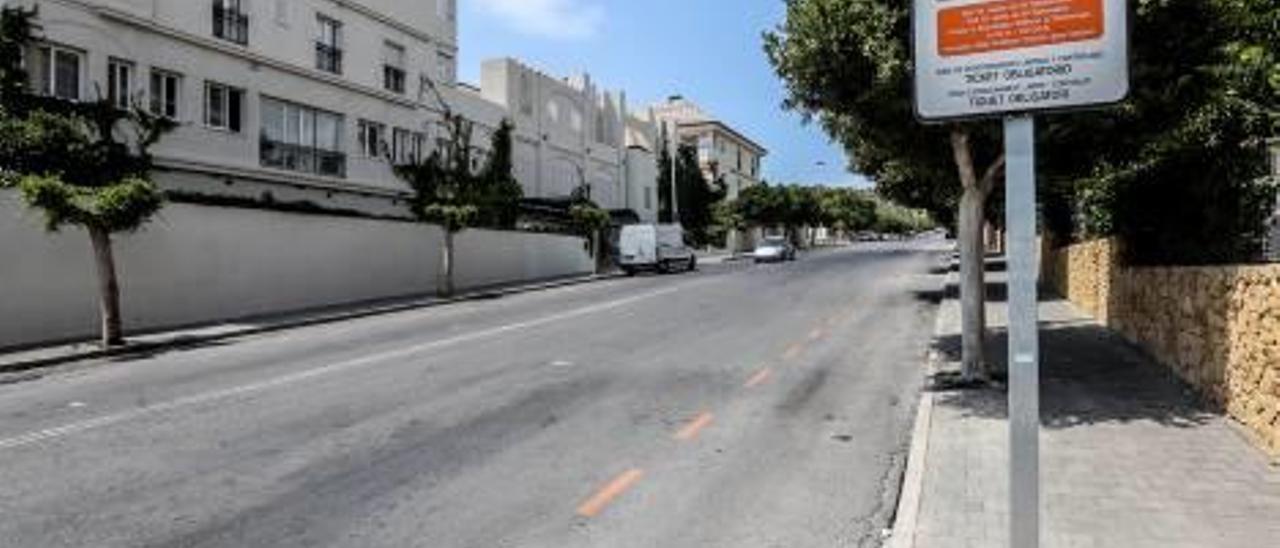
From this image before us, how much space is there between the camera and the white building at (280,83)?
31156 millimetres

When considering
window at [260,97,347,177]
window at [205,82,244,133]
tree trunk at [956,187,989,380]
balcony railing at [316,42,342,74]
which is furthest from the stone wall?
balcony railing at [316,42,342,74]

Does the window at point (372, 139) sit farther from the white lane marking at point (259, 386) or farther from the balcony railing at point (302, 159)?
the white lane marking at point (259, 386)

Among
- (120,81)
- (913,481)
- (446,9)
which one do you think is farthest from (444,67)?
(913,481)

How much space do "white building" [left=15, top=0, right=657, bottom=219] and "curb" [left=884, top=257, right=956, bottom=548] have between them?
23690 millimetres

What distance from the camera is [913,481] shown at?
9.14m

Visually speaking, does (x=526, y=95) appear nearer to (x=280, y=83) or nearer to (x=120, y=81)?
(x=280, y=83)

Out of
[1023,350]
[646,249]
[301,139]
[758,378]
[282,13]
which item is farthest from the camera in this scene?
[646,249]

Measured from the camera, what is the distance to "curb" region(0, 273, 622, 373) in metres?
20.6

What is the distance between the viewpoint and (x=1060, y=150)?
1453cm

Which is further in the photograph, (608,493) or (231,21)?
(231,21)

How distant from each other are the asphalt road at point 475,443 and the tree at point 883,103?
6.06 ft

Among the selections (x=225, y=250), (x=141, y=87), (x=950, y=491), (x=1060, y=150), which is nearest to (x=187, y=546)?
(x=950, y=491)

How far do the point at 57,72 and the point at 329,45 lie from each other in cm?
1210

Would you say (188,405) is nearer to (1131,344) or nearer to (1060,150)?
(1060,150)
